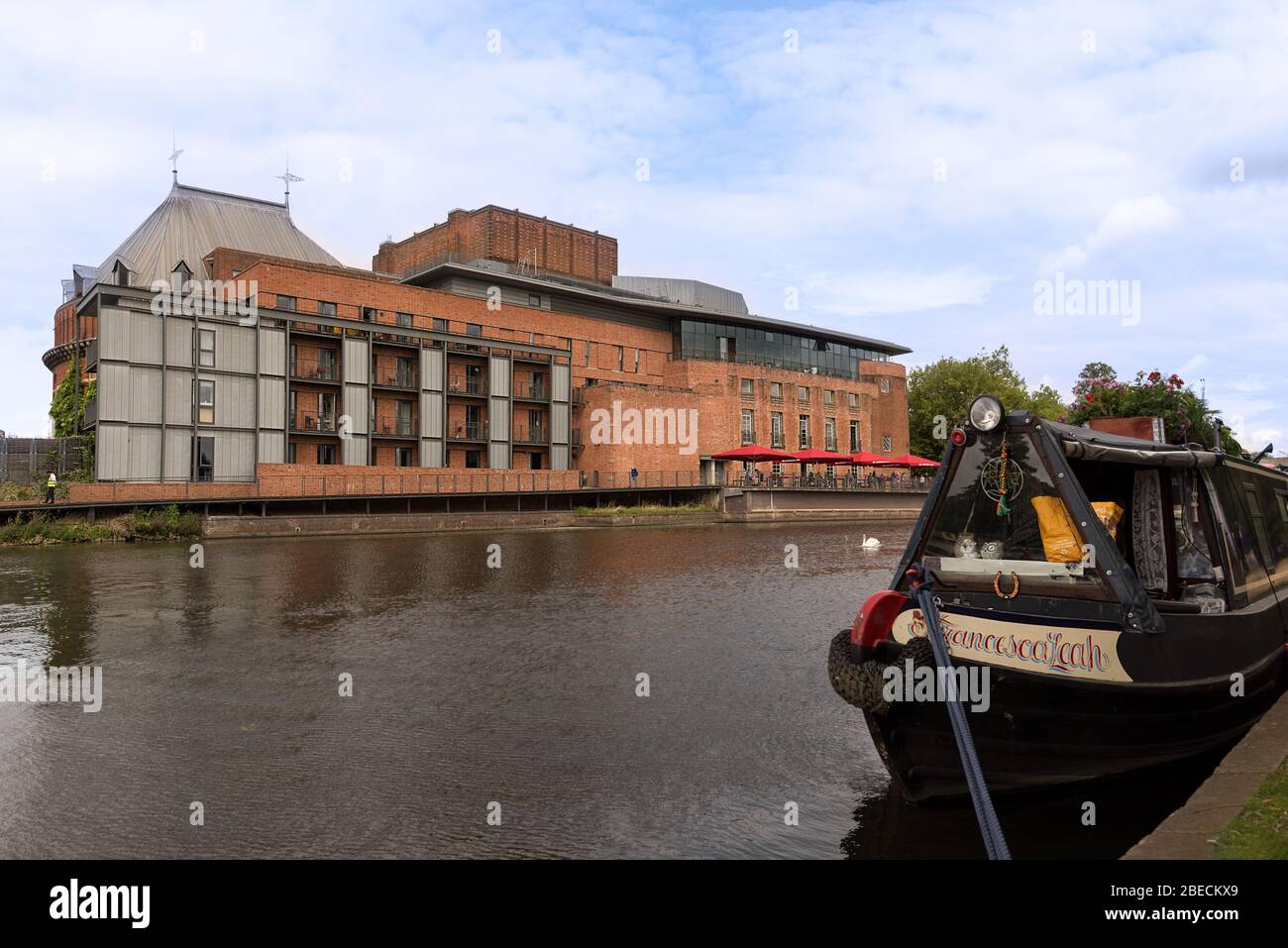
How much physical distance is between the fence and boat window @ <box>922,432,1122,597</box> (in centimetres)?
4603

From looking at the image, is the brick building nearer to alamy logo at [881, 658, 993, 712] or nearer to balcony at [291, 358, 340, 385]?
balcony at [291, 358, 340, 385]

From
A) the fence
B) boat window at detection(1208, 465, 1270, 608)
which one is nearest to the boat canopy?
boat window at detection(1208, 465, 1270, 608)

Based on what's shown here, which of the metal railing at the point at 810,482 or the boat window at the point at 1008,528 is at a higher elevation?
the metal railing at the point at 810,482

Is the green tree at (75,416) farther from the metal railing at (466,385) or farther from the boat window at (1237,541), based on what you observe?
the boat window at (1237,541)

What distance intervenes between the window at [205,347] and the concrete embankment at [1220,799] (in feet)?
A: 141

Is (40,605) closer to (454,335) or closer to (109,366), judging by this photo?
(109,366)

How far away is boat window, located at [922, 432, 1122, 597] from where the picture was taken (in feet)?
20.7

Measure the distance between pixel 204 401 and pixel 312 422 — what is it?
546 centimetres

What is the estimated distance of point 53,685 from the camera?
9891mm

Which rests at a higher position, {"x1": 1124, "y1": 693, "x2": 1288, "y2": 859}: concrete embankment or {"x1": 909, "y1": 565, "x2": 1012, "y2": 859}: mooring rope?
{"x1": 909, "y1": 565, "x2": 1012, "y2": 859}: mooring rope

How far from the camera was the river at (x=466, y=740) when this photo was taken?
577cm

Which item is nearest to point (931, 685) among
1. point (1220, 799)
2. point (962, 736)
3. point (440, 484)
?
point (962, 736)

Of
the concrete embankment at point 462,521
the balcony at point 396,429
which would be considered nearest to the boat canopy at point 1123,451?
the concrete embankment at point 462,521
